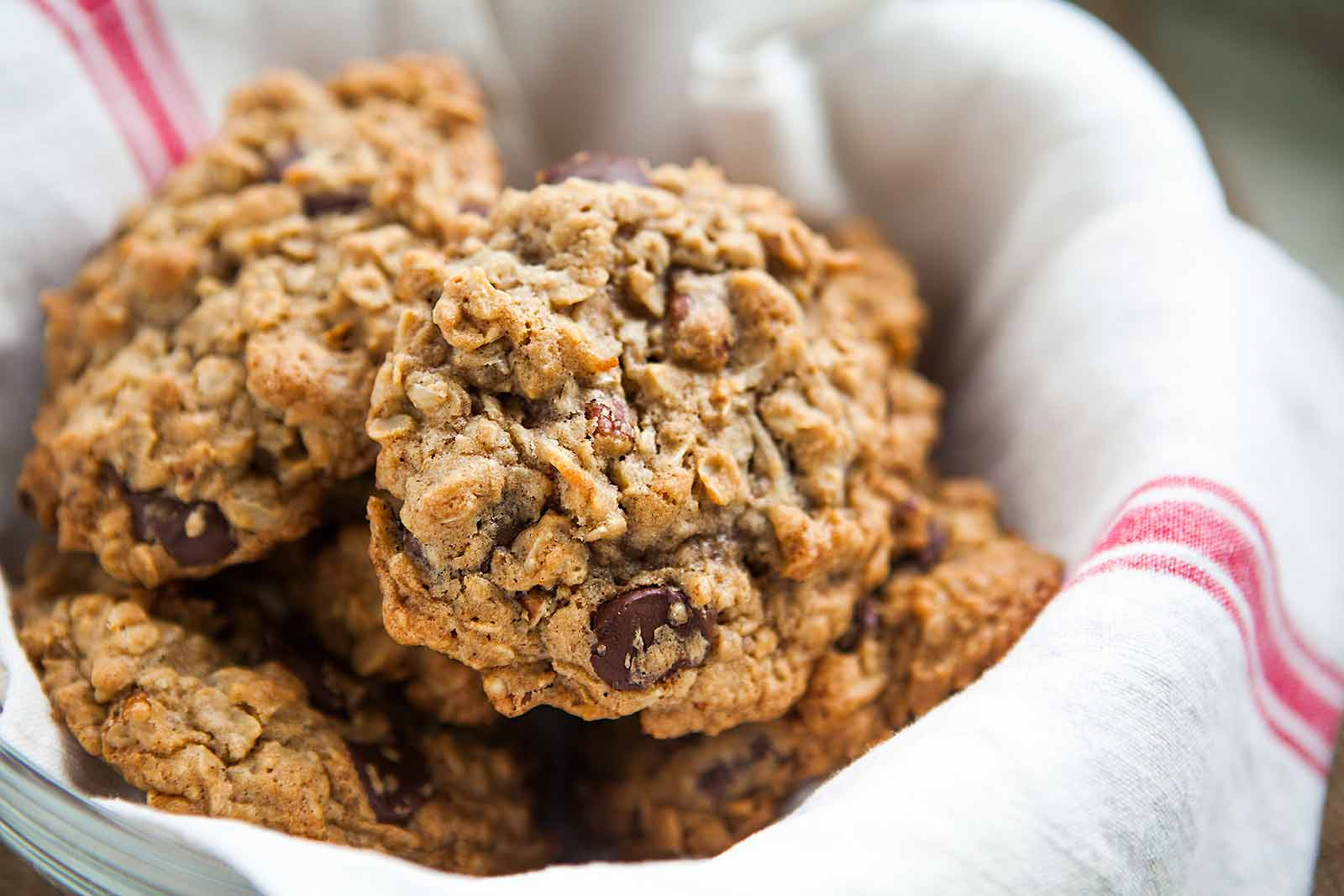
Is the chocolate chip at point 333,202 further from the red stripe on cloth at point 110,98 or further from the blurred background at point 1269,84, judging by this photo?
the blurred background at point 1269,84

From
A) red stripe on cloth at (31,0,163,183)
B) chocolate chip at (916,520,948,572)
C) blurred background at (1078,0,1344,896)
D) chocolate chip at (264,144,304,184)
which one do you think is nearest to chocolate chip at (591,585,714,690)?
chocolate chip at (916,520,948,572)

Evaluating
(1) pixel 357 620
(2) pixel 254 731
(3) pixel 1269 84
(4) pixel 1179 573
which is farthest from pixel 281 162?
(3) pixel 1269 84

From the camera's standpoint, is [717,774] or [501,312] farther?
[717,774]

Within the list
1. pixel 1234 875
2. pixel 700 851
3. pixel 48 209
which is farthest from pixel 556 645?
pixel 48 209

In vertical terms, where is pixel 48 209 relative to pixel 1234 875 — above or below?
above

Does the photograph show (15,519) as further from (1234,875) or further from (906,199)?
(1234,875)

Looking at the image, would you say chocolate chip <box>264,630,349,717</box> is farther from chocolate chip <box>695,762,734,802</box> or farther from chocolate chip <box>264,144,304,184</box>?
chocolate chip <box>264,144,304,184</box>

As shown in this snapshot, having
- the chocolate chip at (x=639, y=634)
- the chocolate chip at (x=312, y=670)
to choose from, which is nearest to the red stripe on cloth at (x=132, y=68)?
the chocolate chip at (x=312, y=670)
